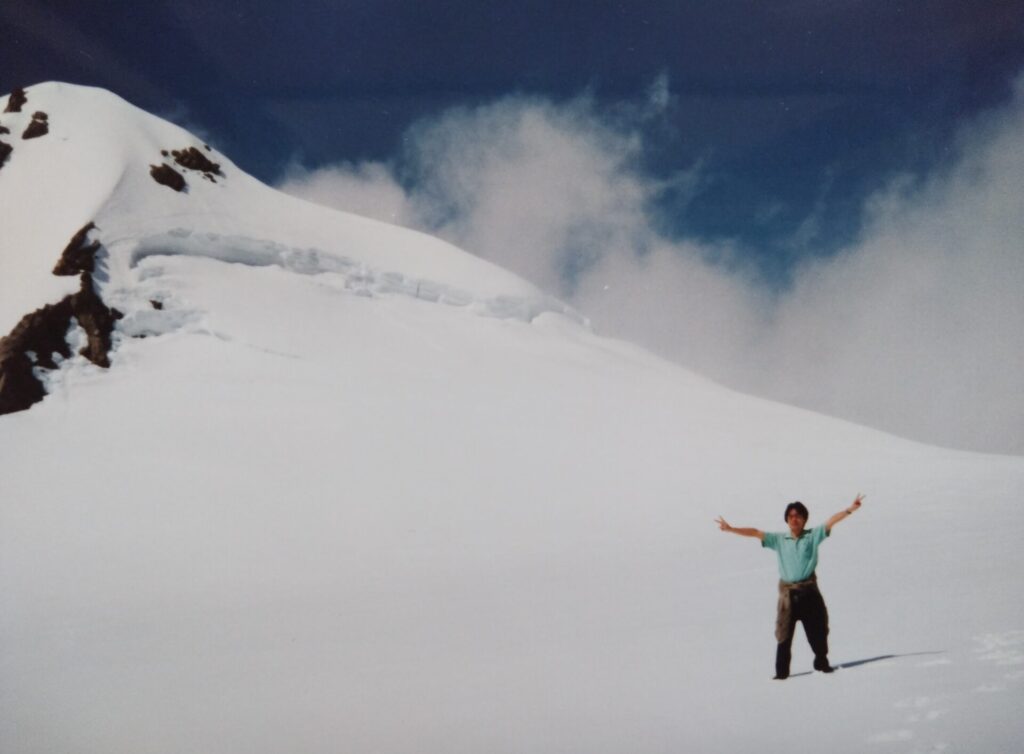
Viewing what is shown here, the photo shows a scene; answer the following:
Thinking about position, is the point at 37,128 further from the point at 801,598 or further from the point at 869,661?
the point at 869,661

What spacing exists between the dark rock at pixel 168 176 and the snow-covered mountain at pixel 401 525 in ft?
0.80

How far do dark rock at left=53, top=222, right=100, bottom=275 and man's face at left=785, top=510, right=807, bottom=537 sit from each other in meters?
28.0

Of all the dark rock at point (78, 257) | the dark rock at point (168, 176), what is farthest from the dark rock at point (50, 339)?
the dark rock at point (168, 176)

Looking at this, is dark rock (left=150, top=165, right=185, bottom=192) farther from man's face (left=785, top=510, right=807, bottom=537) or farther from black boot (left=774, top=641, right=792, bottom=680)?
black boot (left=774, top=641, right=792, bottom=680)

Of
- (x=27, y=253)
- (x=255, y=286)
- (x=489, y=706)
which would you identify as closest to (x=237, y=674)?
(x=489, y=706)

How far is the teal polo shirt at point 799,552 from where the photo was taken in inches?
223

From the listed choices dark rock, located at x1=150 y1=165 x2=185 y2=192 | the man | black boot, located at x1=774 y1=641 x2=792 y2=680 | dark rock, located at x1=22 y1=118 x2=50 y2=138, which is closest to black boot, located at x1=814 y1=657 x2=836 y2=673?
the man

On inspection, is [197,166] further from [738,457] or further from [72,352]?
[738,457]

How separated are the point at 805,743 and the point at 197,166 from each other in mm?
42497

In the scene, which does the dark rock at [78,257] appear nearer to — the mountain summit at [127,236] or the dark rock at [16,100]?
the mountain summit at [127,236]

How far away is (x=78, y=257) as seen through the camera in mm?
26984

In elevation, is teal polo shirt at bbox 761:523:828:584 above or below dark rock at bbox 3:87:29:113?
below

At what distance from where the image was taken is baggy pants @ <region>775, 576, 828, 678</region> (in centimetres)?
564

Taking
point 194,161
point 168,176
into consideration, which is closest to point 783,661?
point 168,176
